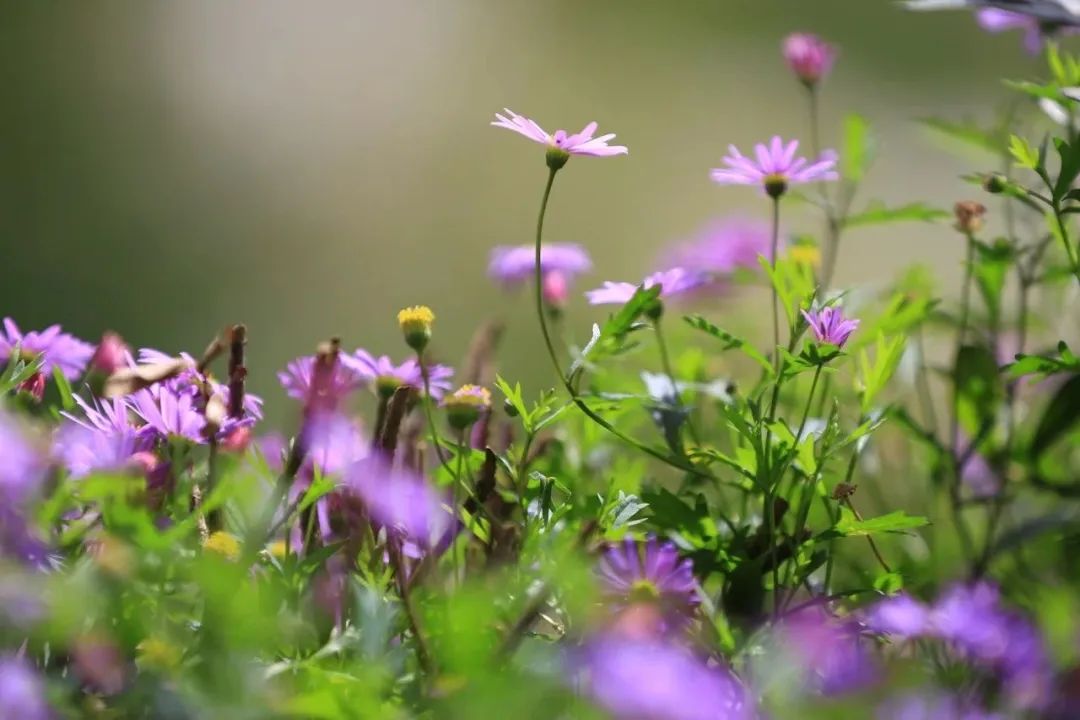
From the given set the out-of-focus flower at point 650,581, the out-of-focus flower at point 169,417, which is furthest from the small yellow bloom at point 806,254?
the out-of-focus flower at point 169,417

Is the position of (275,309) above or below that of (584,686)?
below

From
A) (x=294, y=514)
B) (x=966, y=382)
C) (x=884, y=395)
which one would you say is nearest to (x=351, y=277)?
(x=884, y=395)

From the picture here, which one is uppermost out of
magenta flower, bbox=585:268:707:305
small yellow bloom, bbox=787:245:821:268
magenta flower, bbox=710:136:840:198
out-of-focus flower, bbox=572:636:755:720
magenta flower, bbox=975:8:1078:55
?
magenta flower, bbox=975:8:1078:55

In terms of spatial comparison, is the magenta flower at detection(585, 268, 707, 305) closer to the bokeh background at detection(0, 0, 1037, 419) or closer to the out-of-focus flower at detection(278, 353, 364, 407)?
the out-of-focus flower at detection(278, 353, 364, 407)

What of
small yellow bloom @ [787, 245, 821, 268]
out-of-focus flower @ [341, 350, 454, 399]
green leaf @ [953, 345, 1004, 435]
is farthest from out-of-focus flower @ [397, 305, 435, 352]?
green leaf @ [953, 345, 1004, 435]

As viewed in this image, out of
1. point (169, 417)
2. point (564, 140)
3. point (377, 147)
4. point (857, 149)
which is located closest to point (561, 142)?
point (564, 140)

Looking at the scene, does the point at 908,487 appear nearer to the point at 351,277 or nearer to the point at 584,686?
the point at 584,686

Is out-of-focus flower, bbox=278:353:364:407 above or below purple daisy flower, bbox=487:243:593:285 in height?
below
